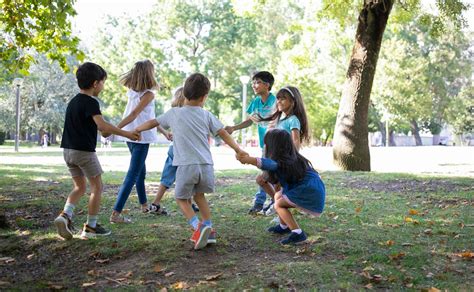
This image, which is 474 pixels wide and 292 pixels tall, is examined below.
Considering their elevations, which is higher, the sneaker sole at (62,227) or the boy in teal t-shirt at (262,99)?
the boy in teal t-shirt at (262,99)

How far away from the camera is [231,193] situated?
344 inches

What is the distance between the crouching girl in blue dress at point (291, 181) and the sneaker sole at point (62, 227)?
5.88 feet

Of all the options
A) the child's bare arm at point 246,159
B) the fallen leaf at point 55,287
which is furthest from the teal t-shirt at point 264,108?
the fallen leaf at point 55,287

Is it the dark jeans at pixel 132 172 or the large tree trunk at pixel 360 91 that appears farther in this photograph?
the large tree trunk at pixel 360 91

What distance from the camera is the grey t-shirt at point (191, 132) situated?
4.63m

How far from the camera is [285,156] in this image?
478 centimetres

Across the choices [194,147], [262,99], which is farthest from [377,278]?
[262,99]

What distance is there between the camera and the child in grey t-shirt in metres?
4.61

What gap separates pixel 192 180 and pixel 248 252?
825mm

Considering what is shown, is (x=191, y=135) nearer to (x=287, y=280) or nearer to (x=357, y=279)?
(x=287, y=280)

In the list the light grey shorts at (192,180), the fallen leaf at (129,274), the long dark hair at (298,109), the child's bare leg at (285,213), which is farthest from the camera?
the long dark hair at (298,109)

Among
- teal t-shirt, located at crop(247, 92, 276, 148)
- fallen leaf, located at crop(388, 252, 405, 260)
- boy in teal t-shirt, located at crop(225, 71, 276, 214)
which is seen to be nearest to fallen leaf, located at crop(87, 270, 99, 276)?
fallen leaf, located at crop(388, 252, 405, 260)

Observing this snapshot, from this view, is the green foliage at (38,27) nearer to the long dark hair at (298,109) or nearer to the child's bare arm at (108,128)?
the child's bare arm at (108,128)

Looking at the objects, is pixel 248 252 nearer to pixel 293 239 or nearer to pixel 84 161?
pixel 293 239
